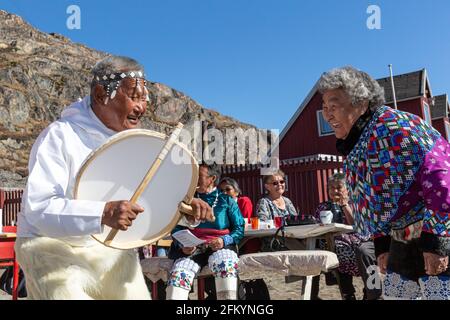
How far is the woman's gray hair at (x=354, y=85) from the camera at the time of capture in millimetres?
2348

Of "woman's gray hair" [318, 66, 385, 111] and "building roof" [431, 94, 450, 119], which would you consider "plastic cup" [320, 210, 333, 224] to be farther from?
"building roof" [431, 94, 450, 119]

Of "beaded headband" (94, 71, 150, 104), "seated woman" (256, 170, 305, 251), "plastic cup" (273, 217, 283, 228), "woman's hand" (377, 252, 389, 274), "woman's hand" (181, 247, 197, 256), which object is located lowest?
"woman's hand" (181, 247, 197, 256)

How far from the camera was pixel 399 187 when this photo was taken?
2.05 metres

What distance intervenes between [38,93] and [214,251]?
5371cm

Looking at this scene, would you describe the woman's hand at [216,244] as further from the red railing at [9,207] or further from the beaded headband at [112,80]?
the red railing at [9,207]

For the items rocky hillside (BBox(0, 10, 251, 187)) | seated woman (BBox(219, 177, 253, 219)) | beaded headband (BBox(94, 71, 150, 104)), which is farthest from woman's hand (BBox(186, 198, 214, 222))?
rocky hillside (BBox(0, 10, 251, 187))

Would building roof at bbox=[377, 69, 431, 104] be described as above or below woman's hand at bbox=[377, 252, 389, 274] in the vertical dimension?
above

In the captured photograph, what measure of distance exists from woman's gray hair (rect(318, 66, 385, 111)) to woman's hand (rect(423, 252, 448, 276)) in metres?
0.79

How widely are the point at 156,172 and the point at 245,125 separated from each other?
72.6 m

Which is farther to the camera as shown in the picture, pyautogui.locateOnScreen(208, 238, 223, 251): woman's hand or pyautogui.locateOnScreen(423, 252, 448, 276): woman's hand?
pyautogui.locateOnScreen(208, 238, 223, 251): woman's hand

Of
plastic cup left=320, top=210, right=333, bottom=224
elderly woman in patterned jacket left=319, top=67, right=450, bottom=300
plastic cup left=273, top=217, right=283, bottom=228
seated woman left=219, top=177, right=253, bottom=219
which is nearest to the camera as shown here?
elderly woman in patterned jacket left=319, top=67, right=450, bottom=300

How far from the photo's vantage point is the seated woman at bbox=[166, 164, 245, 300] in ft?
13.0
